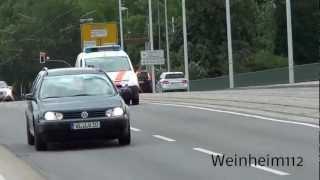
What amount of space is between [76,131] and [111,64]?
54.4 ft

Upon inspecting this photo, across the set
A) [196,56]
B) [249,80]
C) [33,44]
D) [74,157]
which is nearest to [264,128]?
[74,157]

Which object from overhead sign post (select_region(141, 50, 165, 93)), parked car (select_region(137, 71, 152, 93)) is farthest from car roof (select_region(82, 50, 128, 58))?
overhead sign post (select_region(141, 50, 165, 93))

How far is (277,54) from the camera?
3755 inches

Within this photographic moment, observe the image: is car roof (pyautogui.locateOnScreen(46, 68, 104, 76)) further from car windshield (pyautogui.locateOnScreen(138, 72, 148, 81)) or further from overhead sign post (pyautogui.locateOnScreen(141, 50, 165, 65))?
overhead sign post (pyautogui.locateOnScreen(141, 50, 165, 65))

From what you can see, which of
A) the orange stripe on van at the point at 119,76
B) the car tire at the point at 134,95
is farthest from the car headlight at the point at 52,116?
the orange stripe on van at the point at 119,76

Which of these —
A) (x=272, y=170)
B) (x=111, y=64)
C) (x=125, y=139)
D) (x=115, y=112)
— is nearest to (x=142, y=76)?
(x=111, y=64)

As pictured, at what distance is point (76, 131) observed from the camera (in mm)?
15484

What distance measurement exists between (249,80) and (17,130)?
4524cm

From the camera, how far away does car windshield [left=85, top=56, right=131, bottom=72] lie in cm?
3167

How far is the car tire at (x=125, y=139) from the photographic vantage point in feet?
52.3

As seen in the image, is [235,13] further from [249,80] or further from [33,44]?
[33,44]

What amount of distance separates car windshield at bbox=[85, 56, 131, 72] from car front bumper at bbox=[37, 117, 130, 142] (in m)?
15.9

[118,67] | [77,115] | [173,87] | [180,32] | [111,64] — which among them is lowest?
[173,87]

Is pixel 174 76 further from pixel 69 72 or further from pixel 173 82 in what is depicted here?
pixel 69 72
